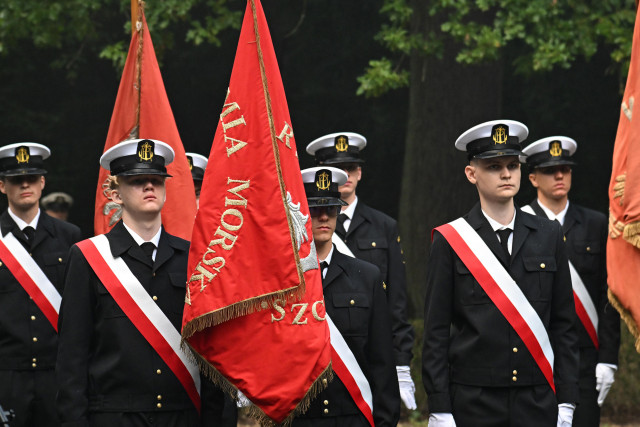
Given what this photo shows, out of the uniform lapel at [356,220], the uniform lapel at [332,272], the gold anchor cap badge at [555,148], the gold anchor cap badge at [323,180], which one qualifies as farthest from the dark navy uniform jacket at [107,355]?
the gold anchor cap badge at [555,148]

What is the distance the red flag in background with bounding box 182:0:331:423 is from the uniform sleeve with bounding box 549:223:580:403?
128 centimetres

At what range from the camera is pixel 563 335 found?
588 cm

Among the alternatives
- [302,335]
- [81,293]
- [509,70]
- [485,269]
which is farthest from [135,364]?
[509,70]

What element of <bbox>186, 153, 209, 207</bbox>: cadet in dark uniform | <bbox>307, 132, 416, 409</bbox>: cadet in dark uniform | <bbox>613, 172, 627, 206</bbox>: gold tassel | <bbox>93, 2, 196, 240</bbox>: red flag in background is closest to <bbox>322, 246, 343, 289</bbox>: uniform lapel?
<bbox>93, 2, 196, 240</bbox>: red flag in background

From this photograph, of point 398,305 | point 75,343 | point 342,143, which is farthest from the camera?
point 342,143

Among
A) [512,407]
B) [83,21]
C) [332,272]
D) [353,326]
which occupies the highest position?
[83,21]

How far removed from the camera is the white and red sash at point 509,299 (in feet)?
18.9

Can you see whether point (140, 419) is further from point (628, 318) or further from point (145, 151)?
point (628, 318)

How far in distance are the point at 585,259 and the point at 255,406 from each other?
10.6 feet

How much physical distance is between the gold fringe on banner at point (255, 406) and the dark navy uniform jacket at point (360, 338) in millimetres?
206

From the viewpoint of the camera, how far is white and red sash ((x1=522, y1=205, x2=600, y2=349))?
25.0ft

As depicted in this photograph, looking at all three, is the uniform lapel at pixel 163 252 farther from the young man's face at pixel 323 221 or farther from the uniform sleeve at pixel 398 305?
the uniform sleeve at pixel 398 305

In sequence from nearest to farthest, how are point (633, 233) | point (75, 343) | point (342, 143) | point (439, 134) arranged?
point (75, 343) < point (633, 233) < point (342, 143) < point (439, 134)

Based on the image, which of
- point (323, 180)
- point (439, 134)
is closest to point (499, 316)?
point (323, 180)
